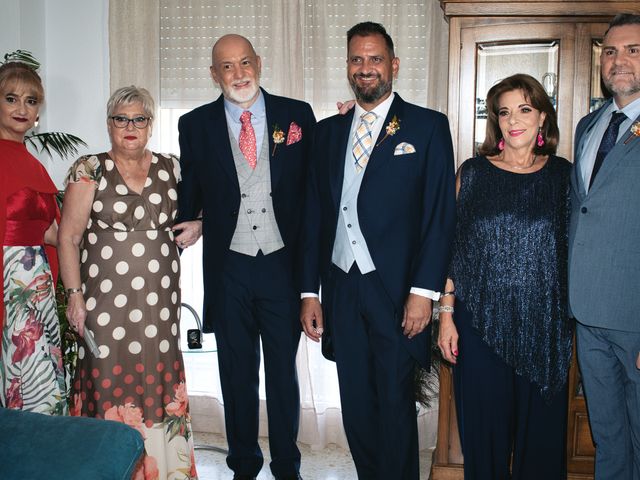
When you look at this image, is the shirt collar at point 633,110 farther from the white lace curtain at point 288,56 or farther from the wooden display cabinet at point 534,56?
the white lace curtain at point 288,56

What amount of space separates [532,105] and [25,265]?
1871mm

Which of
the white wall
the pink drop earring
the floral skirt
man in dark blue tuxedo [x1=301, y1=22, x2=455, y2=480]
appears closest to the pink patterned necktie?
man in dark blue tuxedo [x1=301, y1=22, x2=455, y2=480]

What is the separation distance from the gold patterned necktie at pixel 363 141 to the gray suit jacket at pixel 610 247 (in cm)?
70

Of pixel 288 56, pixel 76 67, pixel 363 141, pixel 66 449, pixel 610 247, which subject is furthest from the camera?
pixel 76 67

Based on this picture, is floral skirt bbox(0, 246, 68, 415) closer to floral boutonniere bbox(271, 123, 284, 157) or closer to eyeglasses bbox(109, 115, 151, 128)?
eyeglasses bbox(109, 115, 151, 128)

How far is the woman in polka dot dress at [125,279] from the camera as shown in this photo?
8.10ft

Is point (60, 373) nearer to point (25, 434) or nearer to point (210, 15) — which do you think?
point (25, 434)

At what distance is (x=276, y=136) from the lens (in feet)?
8.47

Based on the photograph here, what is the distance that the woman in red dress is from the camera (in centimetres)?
254

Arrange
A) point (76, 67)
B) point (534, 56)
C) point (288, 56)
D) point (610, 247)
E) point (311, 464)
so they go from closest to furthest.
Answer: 1. point (610, 247)
2. point (534, 56)
3. point (311, 464)
4. point (288, 56)
5. point (76, 67)

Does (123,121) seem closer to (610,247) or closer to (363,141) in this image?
(363,141)

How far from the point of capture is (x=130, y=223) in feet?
8.18

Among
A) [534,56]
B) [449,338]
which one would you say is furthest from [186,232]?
[534,56]

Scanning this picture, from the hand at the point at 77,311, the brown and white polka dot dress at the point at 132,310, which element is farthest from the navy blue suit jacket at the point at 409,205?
the hand at the point at 77,311
